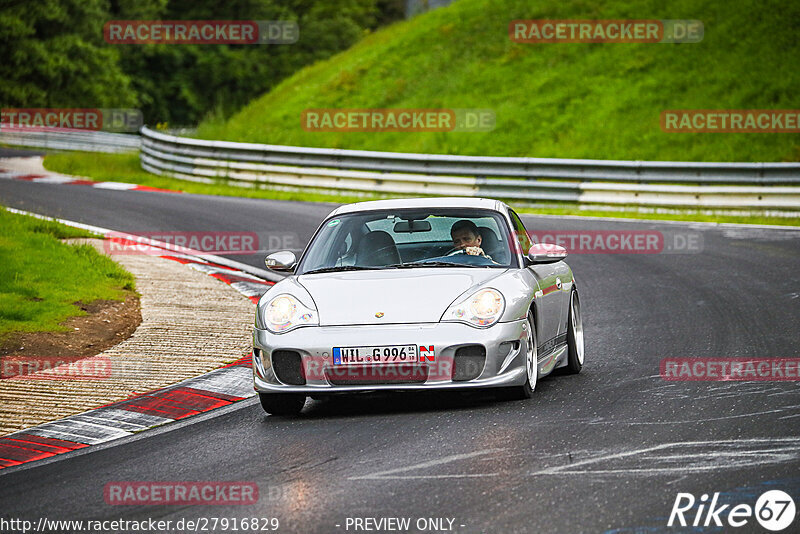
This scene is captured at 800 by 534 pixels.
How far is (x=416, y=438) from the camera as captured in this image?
6.78 meters

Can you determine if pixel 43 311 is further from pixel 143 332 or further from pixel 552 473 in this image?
pixel 552 473

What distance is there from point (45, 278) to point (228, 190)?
14.2 m

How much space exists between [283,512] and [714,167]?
18025 millimetres

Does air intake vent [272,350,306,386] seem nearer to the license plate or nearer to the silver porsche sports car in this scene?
the silver porsche sports car

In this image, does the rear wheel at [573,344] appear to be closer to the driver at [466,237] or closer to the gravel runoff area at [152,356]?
the driver at [466,237]

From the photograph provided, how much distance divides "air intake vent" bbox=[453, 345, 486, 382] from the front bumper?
0.02 m

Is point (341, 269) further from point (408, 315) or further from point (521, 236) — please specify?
point (521, 236)

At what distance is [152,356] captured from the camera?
32.3 feet

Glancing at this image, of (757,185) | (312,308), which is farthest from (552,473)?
(757,185)

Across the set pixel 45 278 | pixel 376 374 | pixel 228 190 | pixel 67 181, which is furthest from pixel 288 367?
pixel 67 181

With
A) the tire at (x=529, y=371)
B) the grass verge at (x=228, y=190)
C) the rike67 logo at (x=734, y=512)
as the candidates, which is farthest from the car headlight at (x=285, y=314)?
the grass verge at (x=228, y=190)

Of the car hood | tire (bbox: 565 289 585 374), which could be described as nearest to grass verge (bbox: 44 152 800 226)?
tire (bbox: 565 289 585 374)

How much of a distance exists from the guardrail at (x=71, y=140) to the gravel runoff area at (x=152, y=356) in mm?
28918

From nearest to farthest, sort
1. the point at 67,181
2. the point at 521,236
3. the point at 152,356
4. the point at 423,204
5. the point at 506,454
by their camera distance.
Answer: the point at 506,454 < the point at 423,204 < the point at 521,236 < the point at 152,356 < the point at 67,181
